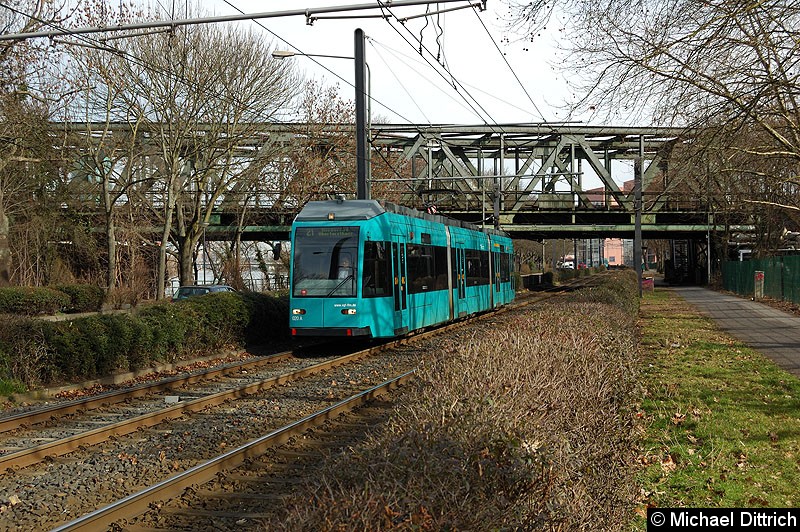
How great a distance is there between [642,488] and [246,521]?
3.58 meters

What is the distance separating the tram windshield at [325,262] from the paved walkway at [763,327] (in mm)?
8858

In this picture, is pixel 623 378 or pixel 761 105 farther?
pixel 761 105

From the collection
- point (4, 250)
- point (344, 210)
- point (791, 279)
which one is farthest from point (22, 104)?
point (791, 279)

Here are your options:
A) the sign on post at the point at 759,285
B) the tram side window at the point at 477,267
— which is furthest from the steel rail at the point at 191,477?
the sign on post at the point at 759,285

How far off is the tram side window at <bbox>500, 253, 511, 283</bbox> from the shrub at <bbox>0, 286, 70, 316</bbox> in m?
17.3

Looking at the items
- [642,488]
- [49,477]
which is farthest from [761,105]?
[49,477]

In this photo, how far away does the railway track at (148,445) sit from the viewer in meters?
7.07

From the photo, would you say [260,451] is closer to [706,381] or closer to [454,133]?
[706,381]

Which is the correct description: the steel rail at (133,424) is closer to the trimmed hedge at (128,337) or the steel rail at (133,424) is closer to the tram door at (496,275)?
the trimmed hedge at (128,337)

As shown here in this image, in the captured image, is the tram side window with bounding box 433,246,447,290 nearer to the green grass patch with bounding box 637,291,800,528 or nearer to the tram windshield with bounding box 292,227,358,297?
the tram windshield with bounding box 292,227,358,297

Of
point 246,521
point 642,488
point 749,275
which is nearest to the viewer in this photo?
point 246,521

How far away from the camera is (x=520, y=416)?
5.26m

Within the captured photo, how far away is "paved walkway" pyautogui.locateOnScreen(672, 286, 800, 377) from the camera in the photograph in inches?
673

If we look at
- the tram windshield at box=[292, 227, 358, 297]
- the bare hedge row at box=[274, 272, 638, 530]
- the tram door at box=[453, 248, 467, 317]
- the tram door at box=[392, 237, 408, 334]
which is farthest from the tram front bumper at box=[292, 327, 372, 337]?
the bare hedge row at box=[274, 272, 638, 530]
